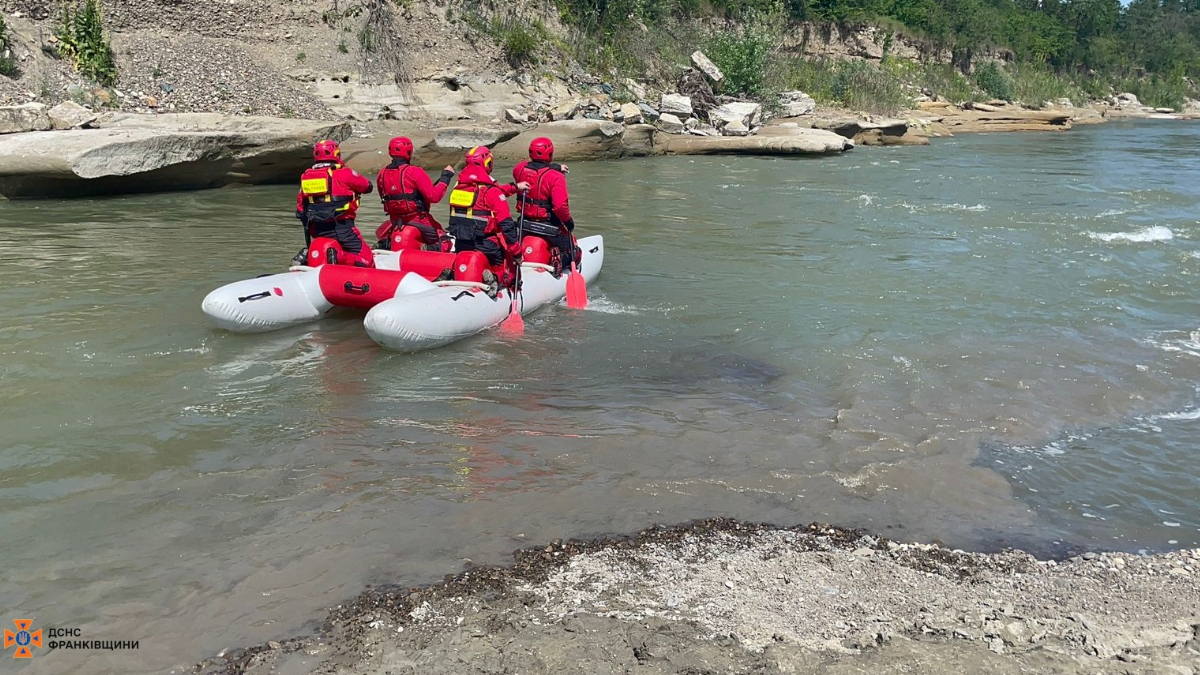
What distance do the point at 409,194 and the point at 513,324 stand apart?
1.83 metres

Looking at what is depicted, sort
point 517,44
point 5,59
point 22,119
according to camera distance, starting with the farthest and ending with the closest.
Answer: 1. point 517,44
2. point 5,59
3. point 22,119

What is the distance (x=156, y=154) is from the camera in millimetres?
13320

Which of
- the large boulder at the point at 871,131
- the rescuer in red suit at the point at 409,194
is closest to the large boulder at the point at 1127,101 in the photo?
the large boulder at the point at 871,131

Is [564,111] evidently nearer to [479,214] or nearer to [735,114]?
[735,114]

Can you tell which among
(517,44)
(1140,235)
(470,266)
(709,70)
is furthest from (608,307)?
(709,70)

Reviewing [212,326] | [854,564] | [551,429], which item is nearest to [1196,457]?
[854,564]

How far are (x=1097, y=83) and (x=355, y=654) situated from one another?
2436 inches

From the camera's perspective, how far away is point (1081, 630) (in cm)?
327

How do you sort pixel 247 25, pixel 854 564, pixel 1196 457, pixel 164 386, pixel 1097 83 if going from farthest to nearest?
pixel 1097 83 → pixel 247 25 → pixel 164 386 → pixel 1196 457 → pixel 854 564

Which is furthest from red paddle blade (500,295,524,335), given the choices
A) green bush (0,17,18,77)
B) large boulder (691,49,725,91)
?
large boulder (691,49,725,91)

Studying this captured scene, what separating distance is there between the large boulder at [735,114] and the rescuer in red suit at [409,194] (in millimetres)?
17865

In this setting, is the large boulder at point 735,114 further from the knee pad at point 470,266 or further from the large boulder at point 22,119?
the knee pad at point 470,266

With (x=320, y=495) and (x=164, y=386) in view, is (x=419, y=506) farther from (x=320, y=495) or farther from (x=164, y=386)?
(x=164, y=386)

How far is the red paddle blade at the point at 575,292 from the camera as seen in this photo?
328 inches
